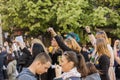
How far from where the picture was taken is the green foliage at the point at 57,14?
31750mm

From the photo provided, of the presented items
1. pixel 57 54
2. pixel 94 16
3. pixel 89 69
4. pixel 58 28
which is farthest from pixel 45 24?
pixel 89 69

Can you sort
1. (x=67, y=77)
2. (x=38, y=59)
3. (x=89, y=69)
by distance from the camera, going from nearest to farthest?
(x=38, y=59) < (x=67, y=77) < (x=89, y=69)

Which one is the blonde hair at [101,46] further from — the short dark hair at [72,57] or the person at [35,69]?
the person at [35,69]

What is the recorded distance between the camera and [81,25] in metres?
32.5

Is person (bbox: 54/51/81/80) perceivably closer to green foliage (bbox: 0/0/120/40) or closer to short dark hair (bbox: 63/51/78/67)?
short dark hair (bbox: 63/51/78/67)

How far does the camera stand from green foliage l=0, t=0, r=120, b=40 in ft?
104

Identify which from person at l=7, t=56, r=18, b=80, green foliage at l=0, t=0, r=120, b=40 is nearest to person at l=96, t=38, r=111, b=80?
person at l=7, t=56, r=18, b=80

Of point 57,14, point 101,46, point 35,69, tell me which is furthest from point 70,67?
point 57,14

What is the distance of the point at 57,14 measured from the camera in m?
31.6

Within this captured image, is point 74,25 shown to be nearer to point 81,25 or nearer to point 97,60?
point 81,25

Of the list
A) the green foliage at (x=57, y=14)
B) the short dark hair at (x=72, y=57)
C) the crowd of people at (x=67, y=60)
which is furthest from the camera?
the green foliage at (x=57, y=14)

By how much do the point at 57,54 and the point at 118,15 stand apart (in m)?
24.8

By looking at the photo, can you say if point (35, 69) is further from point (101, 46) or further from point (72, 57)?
point (101, 46)

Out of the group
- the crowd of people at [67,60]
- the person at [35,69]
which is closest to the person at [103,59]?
the crowd of people at [67,60]
